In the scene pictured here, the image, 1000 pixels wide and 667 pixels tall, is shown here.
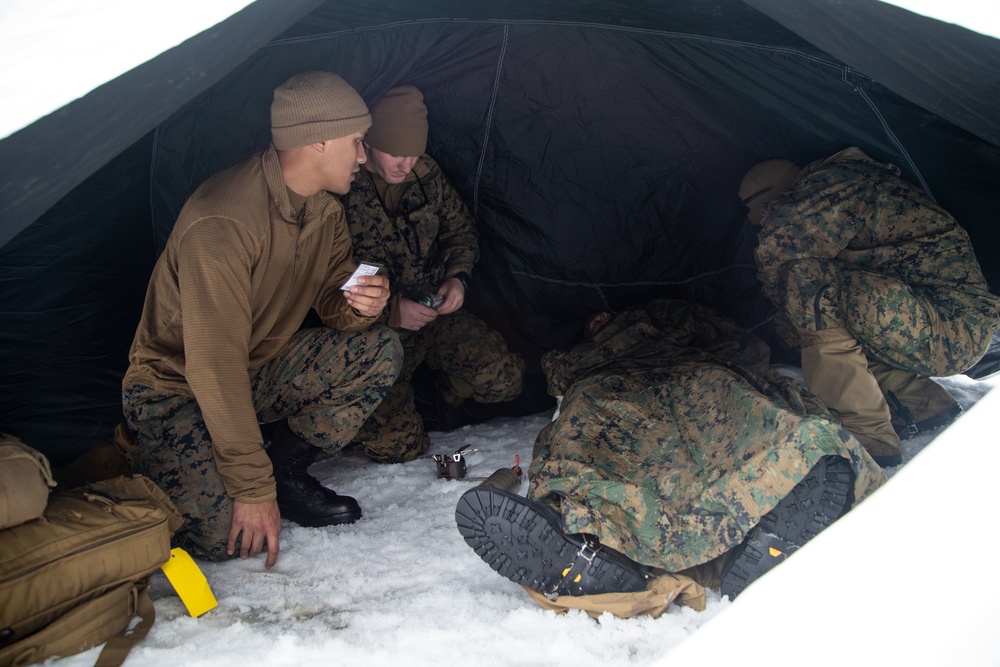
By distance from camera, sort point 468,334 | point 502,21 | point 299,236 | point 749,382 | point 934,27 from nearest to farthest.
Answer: point 934,27 < point 299,236 < point 749,382 < point 502,21 < point 468,334

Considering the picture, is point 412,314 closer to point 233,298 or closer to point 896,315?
point 233,298

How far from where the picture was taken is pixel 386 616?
68.0 inches

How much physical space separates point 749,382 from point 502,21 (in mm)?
1415

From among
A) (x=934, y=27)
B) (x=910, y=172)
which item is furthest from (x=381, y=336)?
(x=910, y=172)

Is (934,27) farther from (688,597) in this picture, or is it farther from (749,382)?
(688,597)

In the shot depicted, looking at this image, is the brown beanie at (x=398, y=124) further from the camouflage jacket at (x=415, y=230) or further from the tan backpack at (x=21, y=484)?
the tan backpack at (x=21, y=484)

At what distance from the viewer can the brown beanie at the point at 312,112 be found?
1987mm

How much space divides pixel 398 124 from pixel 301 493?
1183 millimetres

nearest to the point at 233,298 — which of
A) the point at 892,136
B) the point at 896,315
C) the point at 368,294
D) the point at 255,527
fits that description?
the point at 368,294

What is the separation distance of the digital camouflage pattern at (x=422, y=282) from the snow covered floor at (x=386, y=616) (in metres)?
0.52

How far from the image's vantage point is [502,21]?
2.57 metres

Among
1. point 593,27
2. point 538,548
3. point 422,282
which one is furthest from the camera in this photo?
point 422,282

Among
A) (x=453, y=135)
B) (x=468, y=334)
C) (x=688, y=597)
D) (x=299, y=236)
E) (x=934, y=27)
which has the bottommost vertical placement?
(x=468, y=334)

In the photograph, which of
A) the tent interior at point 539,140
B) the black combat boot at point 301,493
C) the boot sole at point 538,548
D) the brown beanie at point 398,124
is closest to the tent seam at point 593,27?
the tent interior at point 539,140
